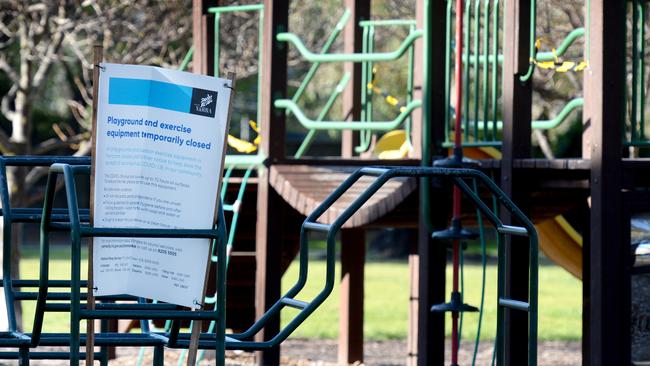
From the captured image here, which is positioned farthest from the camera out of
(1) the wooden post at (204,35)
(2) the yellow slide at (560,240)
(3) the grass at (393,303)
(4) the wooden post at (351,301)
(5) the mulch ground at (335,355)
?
(3) the grass at (393,303)

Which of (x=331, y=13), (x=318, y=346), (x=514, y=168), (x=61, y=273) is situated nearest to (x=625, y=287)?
(x=514, y=168)

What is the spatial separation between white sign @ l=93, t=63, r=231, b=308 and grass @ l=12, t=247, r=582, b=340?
329 inches

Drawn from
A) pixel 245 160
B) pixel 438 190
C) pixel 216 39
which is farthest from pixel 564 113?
pixel 216 39

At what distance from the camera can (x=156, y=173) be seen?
4.05 metres

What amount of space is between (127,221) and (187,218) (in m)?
0.19

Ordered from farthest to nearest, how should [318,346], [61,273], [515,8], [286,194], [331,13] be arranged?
1. [61,273]
2. [331,13]
3. [318,346]
4. [286,194]
5. [515,8]

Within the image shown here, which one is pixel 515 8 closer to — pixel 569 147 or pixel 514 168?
pixel 514 168

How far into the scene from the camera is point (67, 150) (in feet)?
101

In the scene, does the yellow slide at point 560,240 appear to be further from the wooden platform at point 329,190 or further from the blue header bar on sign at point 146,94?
the blue header bar on sign at point 146,94

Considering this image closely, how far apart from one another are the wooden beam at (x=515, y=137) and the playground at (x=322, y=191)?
12 millimetres

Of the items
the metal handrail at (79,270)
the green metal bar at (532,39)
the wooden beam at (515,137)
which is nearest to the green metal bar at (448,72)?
the wooden beam at (515,137)

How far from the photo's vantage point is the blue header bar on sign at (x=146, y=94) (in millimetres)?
4051

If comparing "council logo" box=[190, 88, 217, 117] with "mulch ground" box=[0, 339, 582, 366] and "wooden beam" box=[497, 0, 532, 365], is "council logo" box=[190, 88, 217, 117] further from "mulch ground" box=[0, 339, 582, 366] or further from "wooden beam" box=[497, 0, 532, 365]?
"mulch ground" box=[0, 339, 582, 366]

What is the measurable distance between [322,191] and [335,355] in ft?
11.8
